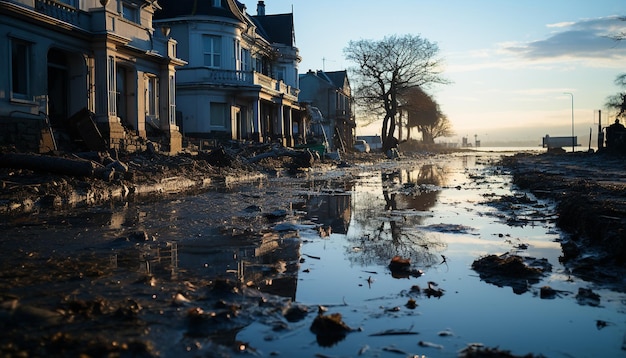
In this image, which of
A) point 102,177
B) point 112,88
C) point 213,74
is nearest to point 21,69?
point 112,88

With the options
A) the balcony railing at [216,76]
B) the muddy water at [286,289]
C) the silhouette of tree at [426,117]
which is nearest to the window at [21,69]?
the muddy water at [286,289]

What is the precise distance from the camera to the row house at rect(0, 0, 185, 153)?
15.3 metres

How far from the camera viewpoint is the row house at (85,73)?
50.3ft

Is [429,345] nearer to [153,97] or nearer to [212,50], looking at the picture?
[153,97]

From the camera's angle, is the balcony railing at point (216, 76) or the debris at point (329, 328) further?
the balcony railing at point (216, 76)

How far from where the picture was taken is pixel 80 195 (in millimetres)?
11875

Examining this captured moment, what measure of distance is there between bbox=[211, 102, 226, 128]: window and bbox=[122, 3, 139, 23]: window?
10243mm

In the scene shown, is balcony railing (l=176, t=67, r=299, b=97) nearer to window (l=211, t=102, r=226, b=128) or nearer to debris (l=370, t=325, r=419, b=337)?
window (l=211, t=102, r=226, b=128)

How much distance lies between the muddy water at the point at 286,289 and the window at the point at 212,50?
25272mm

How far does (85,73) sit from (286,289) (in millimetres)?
17049

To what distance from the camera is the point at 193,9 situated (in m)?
32.6

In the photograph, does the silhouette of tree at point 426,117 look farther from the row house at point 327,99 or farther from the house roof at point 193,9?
the house roof at point 193,9

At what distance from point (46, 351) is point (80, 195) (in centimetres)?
955

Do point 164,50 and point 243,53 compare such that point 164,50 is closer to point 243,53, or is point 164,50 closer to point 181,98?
point 181,98
